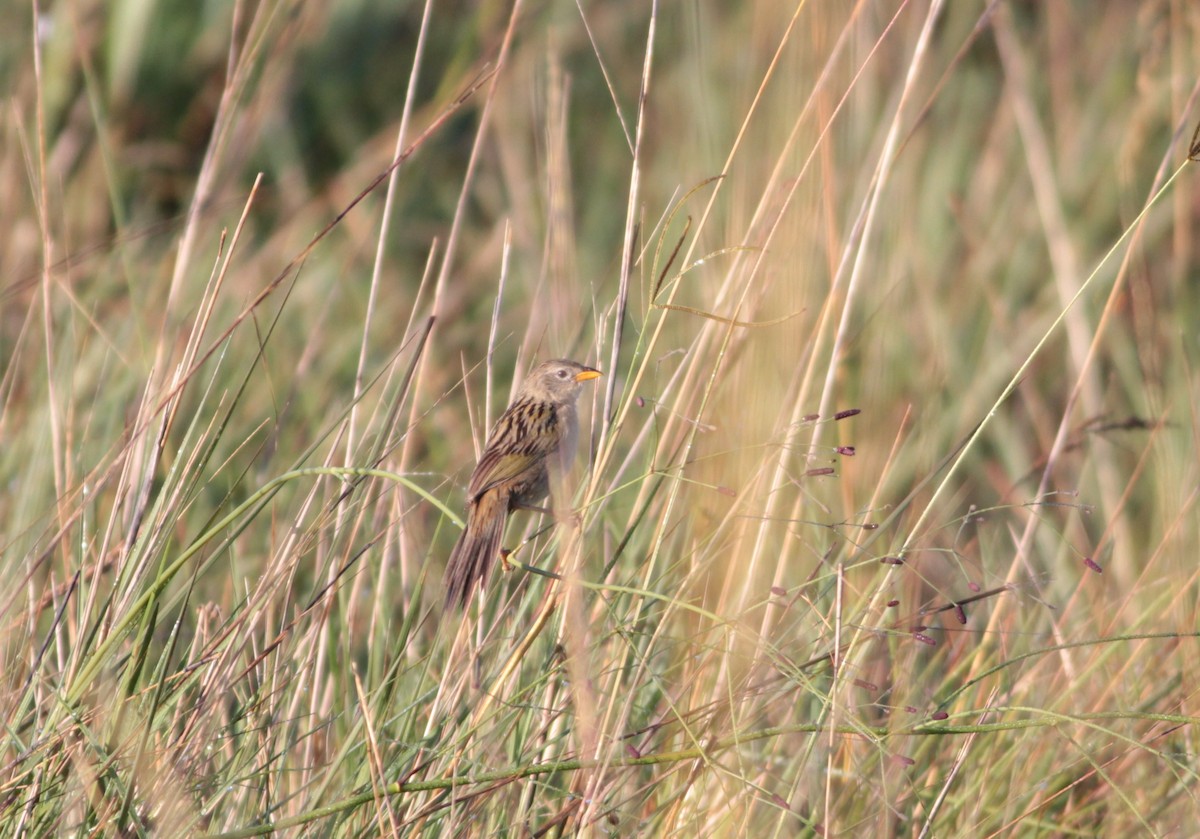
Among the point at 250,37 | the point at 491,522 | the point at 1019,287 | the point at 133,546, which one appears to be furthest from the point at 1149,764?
the point at 1019,287

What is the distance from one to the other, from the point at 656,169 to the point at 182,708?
3777mm

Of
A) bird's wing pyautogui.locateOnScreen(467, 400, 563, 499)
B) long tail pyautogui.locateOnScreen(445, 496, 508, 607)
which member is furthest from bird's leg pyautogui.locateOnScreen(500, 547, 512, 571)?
bird's wing pyautogui.locateOnScreen(467, 400, 563, 499)

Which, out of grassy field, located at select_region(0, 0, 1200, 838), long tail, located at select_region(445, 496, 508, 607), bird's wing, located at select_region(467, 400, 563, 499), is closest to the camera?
grassy field, located at select_region(0, 0, 1200, 838)

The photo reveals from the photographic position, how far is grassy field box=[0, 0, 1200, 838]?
2131 millimetres

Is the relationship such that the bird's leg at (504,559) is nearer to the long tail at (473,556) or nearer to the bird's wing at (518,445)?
the long tail at (473,556)

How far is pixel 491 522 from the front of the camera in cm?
272

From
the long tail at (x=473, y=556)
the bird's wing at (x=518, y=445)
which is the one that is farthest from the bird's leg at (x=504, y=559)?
the bird's wing at (x=518, y=445)

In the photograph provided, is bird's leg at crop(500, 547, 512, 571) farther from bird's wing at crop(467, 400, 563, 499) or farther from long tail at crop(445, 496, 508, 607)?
bird's wing at crop(467, 400, 563, 499)

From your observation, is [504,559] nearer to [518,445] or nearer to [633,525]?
[633,525]

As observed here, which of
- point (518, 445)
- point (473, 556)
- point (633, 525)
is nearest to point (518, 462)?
point (518, 445)

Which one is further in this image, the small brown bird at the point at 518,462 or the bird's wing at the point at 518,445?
the bird's wing at the point at 518,445

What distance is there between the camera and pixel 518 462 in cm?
295

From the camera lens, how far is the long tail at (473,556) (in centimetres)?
255

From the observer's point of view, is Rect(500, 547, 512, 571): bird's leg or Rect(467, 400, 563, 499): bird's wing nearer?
Rect(500, 547, 512, 571): bird's leg
